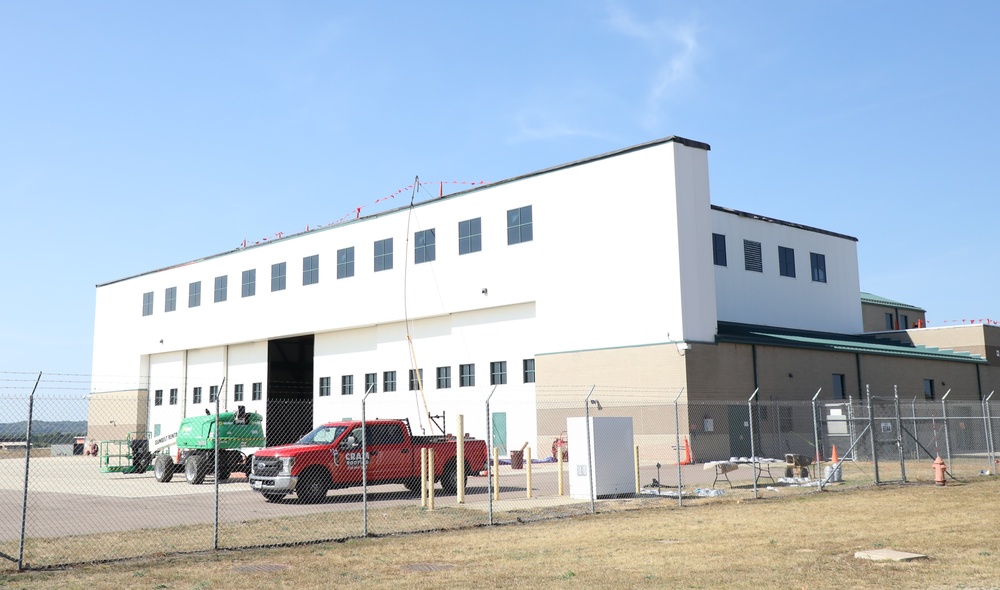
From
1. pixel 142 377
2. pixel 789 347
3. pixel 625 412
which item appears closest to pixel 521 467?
pixel 625 412

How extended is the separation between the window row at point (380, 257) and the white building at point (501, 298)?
10 centimetres

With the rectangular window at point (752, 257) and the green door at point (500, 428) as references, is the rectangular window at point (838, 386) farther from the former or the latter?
the green door at point (500, 428)

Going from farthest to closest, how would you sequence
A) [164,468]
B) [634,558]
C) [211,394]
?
[211,394]
[164,468]
[634,558]

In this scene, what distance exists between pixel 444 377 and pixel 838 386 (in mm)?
18779

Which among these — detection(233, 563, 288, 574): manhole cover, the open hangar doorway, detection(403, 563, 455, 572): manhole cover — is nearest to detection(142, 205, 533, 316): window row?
the open hangar doorway

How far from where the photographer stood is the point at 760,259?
47.6 meters

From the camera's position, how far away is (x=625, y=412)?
38.5 m

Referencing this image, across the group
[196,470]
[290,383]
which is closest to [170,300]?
[290,383]

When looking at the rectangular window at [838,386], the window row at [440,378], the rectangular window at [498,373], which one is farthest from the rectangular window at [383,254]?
the rectangular window at [838,386]

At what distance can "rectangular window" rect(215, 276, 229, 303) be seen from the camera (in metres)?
58.4

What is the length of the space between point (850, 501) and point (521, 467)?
19185 mm

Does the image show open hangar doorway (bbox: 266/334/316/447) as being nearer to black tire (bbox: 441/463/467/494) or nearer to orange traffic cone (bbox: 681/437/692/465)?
orange traffic cone (bbox: 681/437/692/465)

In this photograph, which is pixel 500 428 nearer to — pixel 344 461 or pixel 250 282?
pixel 250 282

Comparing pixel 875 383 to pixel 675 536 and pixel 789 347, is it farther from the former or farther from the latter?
pixel 675 536
